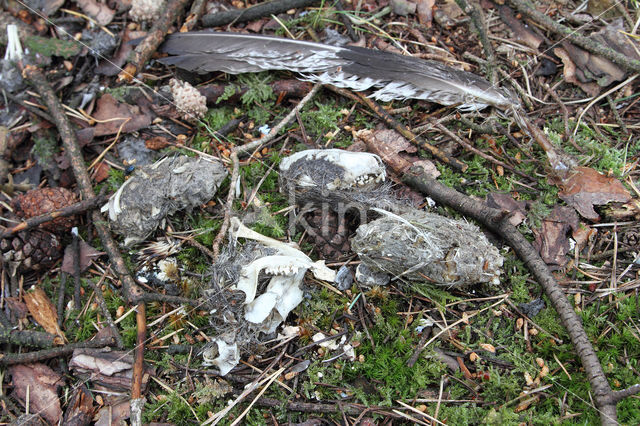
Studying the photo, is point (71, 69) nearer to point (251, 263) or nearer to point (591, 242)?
point (251, 263)

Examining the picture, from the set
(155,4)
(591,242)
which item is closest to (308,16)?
(155,4)

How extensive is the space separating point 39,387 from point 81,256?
882mm

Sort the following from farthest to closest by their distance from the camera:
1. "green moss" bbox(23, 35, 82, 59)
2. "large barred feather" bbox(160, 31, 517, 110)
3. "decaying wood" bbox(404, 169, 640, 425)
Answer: "green moss" bbox(23, 35, 82, 59) → "large barred feather" bbox(160, 31, 517, 110) → "decaying wood" bbox(404, 169, 640, 425)

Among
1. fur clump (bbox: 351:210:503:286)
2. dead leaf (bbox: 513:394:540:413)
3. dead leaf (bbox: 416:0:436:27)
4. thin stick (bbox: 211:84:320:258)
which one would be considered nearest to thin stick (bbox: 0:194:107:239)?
thin stick (bbox: 211:84:320:258)

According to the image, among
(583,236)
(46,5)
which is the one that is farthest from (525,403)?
(46,5)

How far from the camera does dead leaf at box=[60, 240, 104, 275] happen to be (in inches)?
123

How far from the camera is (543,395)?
254 centimetres

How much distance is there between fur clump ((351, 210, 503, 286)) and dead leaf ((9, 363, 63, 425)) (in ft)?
6.96

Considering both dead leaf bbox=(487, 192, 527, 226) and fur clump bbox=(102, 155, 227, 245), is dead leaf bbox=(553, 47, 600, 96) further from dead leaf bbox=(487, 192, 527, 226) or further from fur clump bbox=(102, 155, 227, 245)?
fur clump bbox=(102, 155, 227, 245)

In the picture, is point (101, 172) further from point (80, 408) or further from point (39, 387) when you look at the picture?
point (80, 408)

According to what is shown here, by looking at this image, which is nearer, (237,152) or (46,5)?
A: (237,152)

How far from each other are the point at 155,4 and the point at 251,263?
2499mm

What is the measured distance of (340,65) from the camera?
133 inches

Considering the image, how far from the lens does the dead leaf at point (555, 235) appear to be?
2848mm
